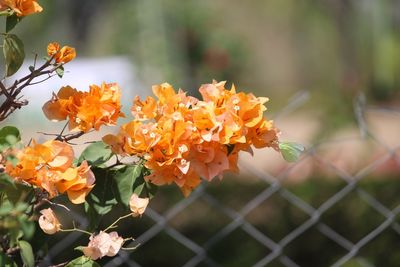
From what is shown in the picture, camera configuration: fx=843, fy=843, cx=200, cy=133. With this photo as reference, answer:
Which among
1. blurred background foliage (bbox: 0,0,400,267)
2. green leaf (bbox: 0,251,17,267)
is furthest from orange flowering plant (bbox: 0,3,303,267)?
blurred background foliage (bbox: 0,0,400,267)

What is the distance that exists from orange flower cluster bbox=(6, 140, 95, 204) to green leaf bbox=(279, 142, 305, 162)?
227mm

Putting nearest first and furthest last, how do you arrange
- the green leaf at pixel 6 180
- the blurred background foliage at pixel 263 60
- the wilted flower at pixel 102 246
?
1. the green leaf at pixel 6 180
2. the wilted flower at pixel 102 246
3. the blurred background foliage at pixel 263 60

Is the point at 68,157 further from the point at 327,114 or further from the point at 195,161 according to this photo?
the point at 327,114

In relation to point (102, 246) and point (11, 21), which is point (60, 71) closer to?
point (11, 21)

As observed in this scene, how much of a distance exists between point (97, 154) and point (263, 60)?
17.7m

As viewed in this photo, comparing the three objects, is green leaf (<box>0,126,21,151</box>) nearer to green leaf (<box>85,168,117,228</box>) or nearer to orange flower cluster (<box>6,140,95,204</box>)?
orange flower cluster (<box>6,140,95,204</box>)

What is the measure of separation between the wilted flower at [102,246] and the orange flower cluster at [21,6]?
26 cm

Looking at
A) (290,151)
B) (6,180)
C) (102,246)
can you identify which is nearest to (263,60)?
(290,151)

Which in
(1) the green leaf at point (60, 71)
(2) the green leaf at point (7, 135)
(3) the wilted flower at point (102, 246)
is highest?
(1) the green leaf at point (60, 71)

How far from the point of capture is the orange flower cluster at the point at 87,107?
94 centimetres

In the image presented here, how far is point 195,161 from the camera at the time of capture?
0.92m

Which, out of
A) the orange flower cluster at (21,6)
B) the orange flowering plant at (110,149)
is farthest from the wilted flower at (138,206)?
the orange flower cluster at (21,6)

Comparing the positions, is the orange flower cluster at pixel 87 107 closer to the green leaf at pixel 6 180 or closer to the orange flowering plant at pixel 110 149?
the orange flowering plant at pixel 110 149

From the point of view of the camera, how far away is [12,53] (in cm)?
94
